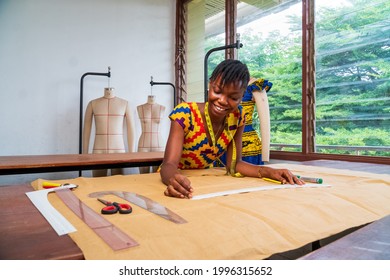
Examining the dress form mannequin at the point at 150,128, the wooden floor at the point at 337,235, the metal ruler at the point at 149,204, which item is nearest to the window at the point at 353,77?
the wooden floor at the point at 337,235

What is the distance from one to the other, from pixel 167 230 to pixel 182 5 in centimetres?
501

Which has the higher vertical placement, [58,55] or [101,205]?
[58,55]

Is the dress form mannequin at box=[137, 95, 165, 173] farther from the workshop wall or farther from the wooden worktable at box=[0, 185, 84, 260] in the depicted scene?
the wooden worktable at box=[0, 185, 84, 260]

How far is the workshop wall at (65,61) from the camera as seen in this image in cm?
405

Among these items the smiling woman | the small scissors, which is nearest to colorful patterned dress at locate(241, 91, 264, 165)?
the smiling woman

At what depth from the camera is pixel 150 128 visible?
430cm

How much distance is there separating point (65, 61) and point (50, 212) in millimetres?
3939

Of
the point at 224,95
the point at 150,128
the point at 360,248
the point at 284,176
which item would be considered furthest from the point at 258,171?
the point at 150,128

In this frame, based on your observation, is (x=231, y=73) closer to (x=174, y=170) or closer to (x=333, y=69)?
(x=174, y=170)

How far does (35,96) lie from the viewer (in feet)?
13.7

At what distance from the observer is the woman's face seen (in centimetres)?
154

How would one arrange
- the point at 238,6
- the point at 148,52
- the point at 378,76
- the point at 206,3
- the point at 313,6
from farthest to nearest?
the point at 148,52 → the point at 206,3 → the point at 238,6 → the point at 313,6 → the point at 378,76

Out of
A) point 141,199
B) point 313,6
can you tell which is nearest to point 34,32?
point 313,6
